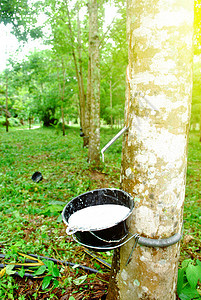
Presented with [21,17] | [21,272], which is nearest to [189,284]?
[21,272]

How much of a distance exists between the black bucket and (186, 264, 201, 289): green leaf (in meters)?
0.68

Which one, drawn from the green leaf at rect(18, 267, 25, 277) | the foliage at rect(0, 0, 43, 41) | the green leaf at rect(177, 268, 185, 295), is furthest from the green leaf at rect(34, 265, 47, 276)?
the foliage at rect(0, 0, 43, 41)

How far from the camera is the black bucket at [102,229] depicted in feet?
3.56

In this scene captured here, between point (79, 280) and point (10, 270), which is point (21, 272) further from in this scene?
point (79, 280)

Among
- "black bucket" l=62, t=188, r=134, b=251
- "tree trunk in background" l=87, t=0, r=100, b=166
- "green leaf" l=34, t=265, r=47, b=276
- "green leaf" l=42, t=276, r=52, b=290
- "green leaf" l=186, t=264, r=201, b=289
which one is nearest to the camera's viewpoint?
"black bucket" l=62, t=188, r=134, b=251

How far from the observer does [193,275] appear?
1.54 m

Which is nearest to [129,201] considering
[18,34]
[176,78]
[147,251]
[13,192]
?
[147,251]

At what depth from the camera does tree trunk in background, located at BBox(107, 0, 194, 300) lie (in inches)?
46.4

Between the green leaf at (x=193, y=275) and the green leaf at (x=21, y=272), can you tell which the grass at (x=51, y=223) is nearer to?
the green leaf at (x=21, y=272)

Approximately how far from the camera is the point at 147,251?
4.39 ft

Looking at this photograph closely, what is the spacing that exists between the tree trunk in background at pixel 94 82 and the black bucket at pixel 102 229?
15.3 feet

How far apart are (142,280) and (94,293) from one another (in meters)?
0.74

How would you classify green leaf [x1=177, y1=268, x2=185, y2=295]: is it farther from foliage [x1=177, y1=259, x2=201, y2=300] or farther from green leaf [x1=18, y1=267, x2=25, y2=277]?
green leaf [x1=18, y1=267, x2=25, y2=277]

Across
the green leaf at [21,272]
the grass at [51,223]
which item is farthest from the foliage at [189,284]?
the green leaf at [21,272]
